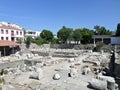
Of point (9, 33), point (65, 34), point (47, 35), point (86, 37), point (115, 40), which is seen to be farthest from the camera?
point (47, 35)

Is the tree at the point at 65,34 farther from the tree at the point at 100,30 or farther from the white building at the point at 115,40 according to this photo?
the tree at the point at 100,30

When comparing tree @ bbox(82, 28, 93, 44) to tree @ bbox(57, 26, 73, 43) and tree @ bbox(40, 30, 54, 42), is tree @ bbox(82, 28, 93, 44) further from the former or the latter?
tree @ bbox(40, 30, 54, 42)

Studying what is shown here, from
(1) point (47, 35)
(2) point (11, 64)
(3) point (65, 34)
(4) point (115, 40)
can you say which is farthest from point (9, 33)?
(4) point (115, 40)

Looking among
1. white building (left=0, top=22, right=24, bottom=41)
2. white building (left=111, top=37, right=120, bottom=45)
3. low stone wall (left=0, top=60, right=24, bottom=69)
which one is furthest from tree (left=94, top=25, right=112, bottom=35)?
low stone wall (left=0, top=60, right=24, bottom=69)

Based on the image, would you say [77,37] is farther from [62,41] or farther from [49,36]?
[49,36]

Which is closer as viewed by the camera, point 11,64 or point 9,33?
point 11,64

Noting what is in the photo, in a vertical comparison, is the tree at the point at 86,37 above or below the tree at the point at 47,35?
below

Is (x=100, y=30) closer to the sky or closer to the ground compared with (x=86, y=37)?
closer to the sky

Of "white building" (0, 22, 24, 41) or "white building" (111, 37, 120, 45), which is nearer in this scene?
"white building" (0, 22, 24, 41)

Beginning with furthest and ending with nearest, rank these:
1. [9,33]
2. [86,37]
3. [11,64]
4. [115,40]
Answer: [86,37], [115,40], [9,33], [11,64]

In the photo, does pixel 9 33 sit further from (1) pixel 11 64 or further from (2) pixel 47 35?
(1) pixel 11 64

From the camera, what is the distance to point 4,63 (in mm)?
25406

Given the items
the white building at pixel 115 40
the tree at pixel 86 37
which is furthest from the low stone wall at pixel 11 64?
the white building at pixel 115 40

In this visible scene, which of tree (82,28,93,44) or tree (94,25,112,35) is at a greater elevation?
tree (94,25,112,35)
